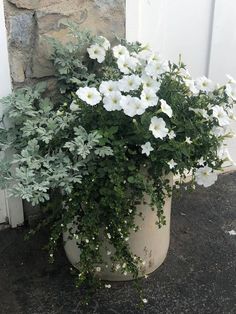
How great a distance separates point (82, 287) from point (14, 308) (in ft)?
1.06

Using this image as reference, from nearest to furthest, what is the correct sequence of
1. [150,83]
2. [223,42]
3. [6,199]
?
1. [150,83]
2. [6,199]
3. [223,42]

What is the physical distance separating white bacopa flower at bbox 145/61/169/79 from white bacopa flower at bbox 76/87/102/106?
0.26 meters

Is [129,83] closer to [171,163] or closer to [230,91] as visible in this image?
[171,163]

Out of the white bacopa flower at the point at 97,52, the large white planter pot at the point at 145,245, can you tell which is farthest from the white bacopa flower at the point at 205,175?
the white bacopa flower at the point at 97,52

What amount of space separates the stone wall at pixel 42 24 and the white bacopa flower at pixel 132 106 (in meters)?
0.61

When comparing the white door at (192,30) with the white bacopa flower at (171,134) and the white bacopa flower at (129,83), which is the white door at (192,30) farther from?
the white bacopa flower at (171,134)

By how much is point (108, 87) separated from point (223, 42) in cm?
118

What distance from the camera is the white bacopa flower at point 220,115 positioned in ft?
6.66

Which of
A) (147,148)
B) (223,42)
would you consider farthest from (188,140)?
(223,42)

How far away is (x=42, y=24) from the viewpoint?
223 cm

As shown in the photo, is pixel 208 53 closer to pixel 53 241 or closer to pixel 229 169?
pixel 229 169

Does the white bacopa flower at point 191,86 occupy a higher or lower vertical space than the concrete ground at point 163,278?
higher

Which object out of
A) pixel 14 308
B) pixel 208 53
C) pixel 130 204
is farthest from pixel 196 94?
pixel 14 308

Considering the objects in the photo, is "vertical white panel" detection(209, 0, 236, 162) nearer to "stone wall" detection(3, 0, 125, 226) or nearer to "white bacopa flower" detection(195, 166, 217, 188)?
"stone wall" detection(3, 0, 125, 226)
